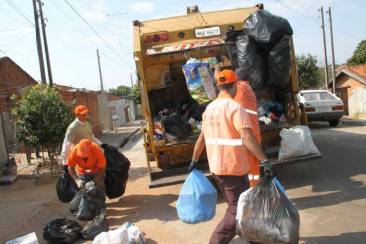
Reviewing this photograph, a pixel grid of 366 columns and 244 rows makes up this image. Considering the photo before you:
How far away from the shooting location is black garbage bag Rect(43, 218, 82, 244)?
5.19 metres

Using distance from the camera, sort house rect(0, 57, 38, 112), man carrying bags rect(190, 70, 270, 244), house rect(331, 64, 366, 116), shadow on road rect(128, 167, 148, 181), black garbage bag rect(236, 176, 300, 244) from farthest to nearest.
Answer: house rect(331, 64, 366, 116), house rect(0, 57, 38, 112), shadow on road rect(128, 167, 148, 181), man carrying bags rect(190, 70, 270, 244), black garbage bag rect(236, 176, 300, 244)

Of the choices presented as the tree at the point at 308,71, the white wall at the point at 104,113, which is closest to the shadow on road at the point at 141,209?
the white wall at the point at 104,113

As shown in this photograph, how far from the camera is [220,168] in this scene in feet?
12.6

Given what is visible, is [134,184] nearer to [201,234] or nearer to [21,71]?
[201,234]

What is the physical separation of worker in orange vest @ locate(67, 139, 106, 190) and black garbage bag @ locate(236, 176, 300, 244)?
2.87 meters

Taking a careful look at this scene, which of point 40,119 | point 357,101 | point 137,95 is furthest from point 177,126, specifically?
point 137,95

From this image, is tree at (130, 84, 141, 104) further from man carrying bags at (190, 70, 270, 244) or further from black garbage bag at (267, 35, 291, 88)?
man carrying bags at (190, 70, 270, 244)

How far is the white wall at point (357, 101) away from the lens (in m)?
25.4

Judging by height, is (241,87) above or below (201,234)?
above

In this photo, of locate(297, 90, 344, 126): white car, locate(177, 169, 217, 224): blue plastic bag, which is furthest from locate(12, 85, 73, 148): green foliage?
locate(297, 90, 344, 126): white car

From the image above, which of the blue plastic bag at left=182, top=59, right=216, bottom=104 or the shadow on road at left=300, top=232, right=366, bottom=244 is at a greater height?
the blue plastic bag at left=182, top=59, right=216, bottom=104

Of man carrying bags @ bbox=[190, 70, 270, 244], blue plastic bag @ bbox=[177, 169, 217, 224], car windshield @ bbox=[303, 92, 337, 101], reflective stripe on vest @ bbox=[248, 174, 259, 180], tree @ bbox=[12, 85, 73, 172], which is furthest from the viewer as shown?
car windshield @ bbox=[303, 92, 337, 101]

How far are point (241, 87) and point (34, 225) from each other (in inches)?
142

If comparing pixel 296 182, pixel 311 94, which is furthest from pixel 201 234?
Result: pixel 311 94
